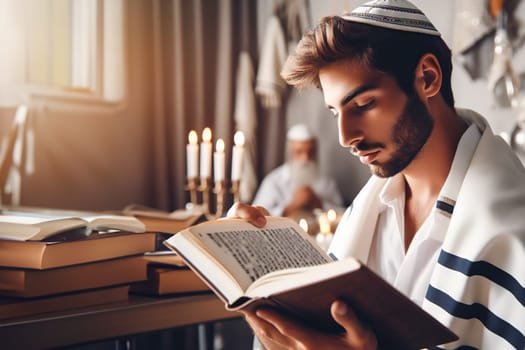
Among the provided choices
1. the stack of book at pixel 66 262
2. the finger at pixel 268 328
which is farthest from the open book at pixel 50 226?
the finger at pixel 268 328

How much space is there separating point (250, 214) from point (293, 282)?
35 cm

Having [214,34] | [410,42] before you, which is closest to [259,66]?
[214,34]

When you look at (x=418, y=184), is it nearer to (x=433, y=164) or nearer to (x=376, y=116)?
(x=433, y=164)

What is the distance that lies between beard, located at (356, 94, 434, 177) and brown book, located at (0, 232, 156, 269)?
20.2 inches

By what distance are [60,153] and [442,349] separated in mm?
3382

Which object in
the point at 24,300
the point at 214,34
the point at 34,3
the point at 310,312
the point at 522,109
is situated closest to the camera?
the point at 310,312

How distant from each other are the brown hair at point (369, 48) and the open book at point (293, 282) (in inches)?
14.7

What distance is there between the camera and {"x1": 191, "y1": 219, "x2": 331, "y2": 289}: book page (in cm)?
104

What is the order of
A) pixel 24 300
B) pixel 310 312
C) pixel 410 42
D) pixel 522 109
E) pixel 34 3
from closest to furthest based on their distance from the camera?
1. pixel 310 312
2. pixel 24 300
3. pixel 410 42
4. pixel 522 109
5. pixel 34 3

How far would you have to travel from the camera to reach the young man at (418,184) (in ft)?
3.71

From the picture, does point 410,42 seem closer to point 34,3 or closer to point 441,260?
point 441,260

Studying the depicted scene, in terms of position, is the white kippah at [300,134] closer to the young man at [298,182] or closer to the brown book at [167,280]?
the young man at [298,182]

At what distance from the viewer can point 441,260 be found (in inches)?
47.0

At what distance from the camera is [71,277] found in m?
1.18
